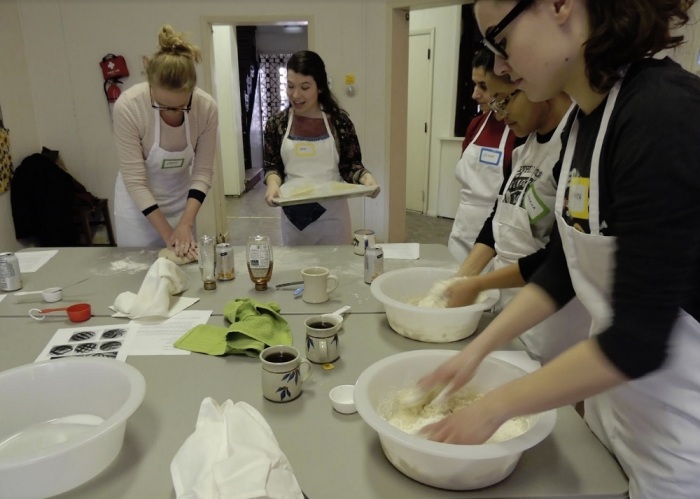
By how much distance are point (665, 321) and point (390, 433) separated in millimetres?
452

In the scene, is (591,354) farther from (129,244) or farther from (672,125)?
(129,244)

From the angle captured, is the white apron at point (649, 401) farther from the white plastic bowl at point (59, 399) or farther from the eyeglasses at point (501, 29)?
the white plastic bowl at point (59, 399)

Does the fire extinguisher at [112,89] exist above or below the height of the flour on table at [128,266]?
above

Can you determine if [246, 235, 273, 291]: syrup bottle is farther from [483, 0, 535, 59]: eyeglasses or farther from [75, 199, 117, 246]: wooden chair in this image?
[75, 199, 117, 246]: wooden chair

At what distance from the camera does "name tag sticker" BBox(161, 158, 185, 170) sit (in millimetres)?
2354

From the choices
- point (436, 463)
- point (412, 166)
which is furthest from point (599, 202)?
point (412, 166)

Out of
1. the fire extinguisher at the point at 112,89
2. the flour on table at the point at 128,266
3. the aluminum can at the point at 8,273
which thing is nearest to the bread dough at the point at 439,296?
the flour on table at the point at 128,266

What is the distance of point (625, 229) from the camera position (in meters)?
0.69

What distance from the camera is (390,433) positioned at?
0.85 m

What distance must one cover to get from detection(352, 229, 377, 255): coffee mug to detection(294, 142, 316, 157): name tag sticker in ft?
2.45

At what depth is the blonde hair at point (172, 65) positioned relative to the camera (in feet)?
6.61

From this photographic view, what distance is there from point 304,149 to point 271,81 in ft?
24.2

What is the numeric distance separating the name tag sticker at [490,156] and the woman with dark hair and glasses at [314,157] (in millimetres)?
643

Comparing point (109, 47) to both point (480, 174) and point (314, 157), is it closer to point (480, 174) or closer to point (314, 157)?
point (314, 157)
